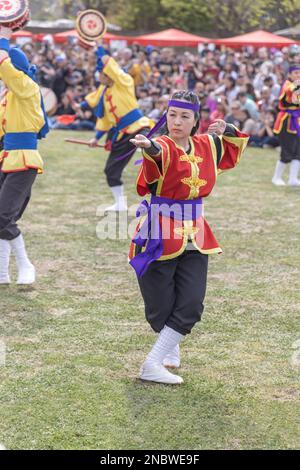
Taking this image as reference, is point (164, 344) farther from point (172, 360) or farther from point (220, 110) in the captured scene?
point (220, 110)

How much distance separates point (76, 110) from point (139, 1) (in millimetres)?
26187

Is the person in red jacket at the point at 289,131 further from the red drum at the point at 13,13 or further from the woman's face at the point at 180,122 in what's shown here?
the woman's face at the point at 180,122

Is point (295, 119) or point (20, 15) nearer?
point (20, 15)

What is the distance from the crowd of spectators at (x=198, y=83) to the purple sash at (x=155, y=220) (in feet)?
34.1

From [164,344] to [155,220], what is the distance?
0.70 metres

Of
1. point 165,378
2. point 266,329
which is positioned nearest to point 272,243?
point 266,329

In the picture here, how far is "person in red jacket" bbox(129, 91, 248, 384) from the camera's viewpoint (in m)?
3.99

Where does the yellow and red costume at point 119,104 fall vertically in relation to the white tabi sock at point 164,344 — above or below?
above

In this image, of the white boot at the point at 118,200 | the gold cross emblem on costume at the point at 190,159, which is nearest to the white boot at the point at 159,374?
the gold cross emblem on costume at the point at 190,159

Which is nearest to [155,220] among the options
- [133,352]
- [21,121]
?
[133,352]

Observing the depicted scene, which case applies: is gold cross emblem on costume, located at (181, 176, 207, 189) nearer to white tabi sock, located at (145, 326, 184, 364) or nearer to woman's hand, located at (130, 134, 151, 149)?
Answer: woman's hand, located at (130, 134, 151, 149)

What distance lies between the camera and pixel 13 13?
18.1ft

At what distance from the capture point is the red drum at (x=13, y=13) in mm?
5484

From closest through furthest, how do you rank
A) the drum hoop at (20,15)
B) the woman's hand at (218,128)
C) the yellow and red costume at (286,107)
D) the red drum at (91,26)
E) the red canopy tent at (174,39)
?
1. the woman's hand at (218,128)
2. the drum hoop at (20,15)
3. the red drum at (91,26)
4. the yellow and red costume at (286,107)
5. the red canopy tent at (174,39)
